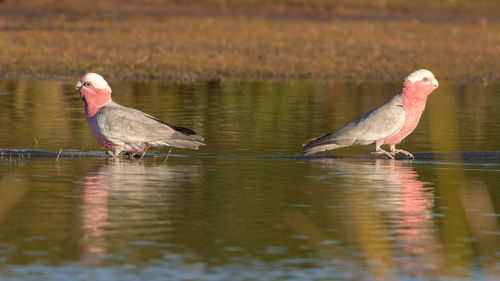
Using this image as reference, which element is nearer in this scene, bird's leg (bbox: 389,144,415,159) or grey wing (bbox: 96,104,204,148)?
grey wing (bbox: 96,104,204,148)

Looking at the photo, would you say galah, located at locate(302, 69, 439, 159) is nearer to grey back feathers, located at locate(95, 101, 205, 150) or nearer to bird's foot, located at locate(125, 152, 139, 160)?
grey back feathers, located at locate(95, 101, 205, 150)

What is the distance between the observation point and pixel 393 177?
41.1ft

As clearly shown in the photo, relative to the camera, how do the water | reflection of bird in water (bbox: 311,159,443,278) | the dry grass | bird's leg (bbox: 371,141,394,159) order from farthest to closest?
the dry grass
bird's leg (bbox: 371,141,394,159)
reflection of bird in water (bbox: 311,159,443,278)
the water

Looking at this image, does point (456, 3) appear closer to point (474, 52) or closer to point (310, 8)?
point (310, 8)

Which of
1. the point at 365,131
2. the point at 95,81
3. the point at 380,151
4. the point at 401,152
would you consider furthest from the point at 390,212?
the point at 95,81

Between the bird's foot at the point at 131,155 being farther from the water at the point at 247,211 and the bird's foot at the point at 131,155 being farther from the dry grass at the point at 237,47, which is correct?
the dry grass at the point at 237,47

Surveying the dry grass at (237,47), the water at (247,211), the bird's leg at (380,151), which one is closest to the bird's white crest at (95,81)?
the water at (247,211)

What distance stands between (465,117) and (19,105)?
24.4 ft

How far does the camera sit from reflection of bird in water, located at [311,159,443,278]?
8398 millimetres

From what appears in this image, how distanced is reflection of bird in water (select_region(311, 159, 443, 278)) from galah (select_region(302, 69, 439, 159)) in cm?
24

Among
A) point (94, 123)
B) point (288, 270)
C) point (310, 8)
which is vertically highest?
point (310, 8)

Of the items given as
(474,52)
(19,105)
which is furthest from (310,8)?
(19,105)

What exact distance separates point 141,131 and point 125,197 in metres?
2.56

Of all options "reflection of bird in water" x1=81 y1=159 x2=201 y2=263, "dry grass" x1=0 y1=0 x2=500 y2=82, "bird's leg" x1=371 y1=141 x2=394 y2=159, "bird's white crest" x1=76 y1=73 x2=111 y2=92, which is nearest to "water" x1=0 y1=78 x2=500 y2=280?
"reflection of bird in water" x1=81 y1=159 x2=201 y2=263
